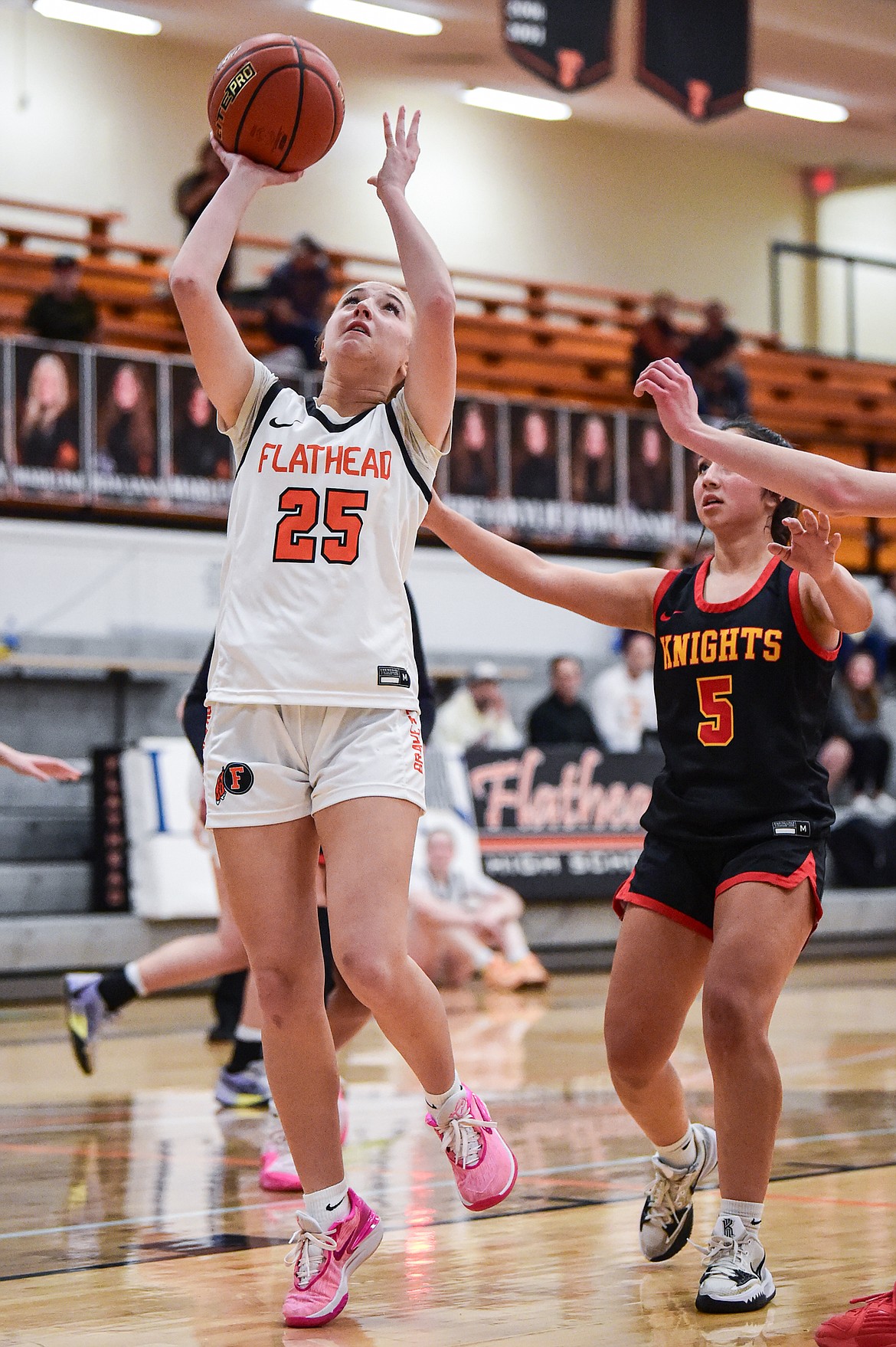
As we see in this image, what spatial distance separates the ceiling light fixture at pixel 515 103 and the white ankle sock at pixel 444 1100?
622 inches

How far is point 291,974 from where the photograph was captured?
320 cm

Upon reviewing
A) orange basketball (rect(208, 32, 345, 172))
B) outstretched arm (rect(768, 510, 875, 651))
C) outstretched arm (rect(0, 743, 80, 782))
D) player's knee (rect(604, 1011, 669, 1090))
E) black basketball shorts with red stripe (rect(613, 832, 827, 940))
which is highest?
orange basketball (rect(208, 32, 345, 172))

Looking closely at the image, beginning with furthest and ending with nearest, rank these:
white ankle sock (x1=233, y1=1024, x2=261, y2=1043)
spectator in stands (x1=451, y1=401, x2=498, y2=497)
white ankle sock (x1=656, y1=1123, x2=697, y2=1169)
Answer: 1. spectator in stands (x1=451, y1=401, x2=498, y2=497)
2. white ankle sock (x1=233, y1=1024, x2=261, y2=1043)
3. white ankle sock (x1=656, y1=1123, x2=697, y2=1169)

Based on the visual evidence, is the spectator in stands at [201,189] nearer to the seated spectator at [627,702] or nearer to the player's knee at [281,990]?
the seated spectator at [627,702]

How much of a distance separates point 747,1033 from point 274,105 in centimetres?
201

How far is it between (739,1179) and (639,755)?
28.0ft

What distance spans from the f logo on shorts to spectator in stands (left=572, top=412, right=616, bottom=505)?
37.2 ft

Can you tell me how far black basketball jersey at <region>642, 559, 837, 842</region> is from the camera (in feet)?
11.3

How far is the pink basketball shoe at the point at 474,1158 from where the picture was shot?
3311 mm

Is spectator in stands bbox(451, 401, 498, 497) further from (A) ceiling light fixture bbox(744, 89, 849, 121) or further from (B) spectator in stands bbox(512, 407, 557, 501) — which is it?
(A) ceiling light fixture bbox(744, 89, 849, 121)

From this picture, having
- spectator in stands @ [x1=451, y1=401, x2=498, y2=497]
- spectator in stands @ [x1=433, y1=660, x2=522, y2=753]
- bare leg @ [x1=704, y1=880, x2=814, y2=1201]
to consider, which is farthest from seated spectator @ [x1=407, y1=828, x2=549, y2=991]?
bare leg @ [x1=704, y1=880, x2=814, y2=1201]

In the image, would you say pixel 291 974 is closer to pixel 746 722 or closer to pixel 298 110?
pixel 746 722

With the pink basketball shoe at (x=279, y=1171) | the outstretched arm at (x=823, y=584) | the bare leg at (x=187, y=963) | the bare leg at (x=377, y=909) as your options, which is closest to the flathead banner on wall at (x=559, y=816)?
the bare leg at (x=187, y=963)

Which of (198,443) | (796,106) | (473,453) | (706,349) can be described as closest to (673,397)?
(198,443)
